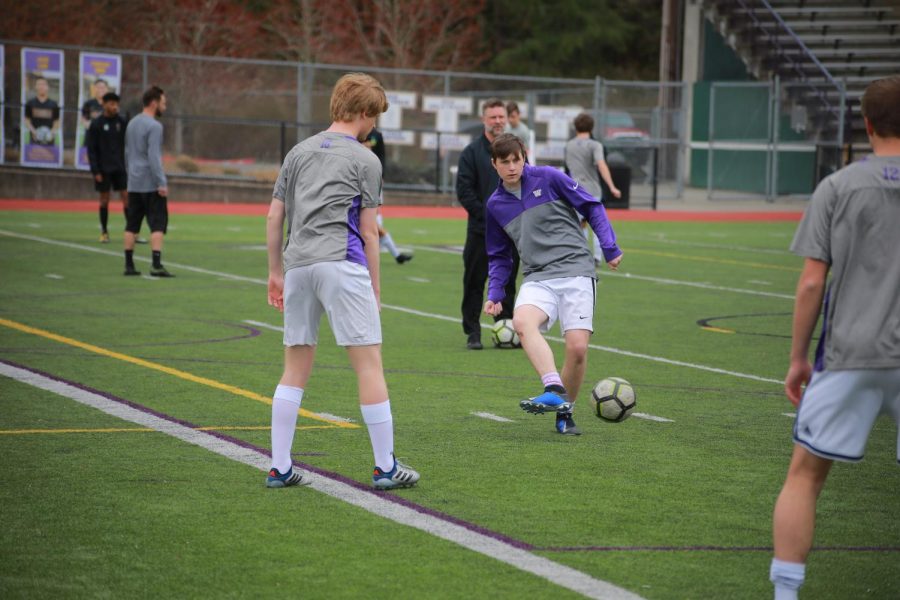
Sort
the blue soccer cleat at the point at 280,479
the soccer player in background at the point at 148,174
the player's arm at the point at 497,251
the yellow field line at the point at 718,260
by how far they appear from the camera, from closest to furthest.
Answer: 1. the blue soccer cleat at the point at 280,479
2. the player's arm at the point at 497,251
3. the soccer player in background at the point at 148,174
4. the yellow field line at the point at 718,260

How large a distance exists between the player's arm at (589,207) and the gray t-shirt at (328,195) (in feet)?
6.30

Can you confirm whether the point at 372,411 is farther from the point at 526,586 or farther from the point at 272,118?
the point at 272,118

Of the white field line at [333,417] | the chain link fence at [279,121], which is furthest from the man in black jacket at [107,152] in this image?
the white field line at [333,417]

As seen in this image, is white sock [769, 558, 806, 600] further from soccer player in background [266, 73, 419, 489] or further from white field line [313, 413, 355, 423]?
white field line [313, 413, 355, 423]

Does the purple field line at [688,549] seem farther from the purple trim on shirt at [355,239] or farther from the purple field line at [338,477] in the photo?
the purple trim on shirt at [355,239]

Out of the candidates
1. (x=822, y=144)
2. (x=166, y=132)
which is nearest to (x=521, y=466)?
(x=166, y=132)

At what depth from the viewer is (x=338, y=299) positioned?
6.48m

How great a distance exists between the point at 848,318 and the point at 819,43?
3818 cm

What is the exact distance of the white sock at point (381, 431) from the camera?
21.6 feet

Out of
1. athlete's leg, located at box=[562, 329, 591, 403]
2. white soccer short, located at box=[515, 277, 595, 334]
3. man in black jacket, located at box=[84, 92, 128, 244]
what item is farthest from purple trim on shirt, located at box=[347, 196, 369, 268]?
man in black jacket, located at box=[84, 92, 128, 244]

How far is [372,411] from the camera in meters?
6.59

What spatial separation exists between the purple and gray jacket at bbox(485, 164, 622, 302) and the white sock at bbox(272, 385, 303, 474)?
1.96 m

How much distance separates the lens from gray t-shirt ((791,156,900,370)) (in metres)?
4.69

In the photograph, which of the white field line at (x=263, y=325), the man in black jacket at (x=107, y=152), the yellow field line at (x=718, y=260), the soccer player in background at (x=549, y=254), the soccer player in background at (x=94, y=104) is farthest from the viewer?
the soccer player in background at (x=94, y=104)
